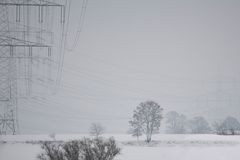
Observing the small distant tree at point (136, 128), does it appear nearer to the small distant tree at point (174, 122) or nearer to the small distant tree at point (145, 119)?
the small distant tree at point (145, 119)

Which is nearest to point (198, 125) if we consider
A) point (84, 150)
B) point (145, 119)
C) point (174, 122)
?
point (174, 122)

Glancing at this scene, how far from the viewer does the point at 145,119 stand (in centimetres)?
7912

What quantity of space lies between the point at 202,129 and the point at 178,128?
743 cm

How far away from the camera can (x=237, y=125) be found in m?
137

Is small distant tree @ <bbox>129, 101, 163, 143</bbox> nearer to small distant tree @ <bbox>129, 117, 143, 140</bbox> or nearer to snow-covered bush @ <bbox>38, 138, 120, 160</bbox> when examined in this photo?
small distant tree @ <bbox>129, 117, 143, 140</bbox>

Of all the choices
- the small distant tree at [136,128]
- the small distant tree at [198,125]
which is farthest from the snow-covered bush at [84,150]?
the small distant tree at [198,125]

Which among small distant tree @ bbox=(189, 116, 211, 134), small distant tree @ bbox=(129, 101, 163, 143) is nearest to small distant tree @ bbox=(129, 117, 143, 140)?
small distant tree @ bbox=(129, 101, 163, 143)

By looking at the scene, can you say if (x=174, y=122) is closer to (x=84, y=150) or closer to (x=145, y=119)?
(x=145, y=119)

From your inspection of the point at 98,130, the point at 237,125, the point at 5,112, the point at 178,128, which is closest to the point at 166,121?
the point at 178,128

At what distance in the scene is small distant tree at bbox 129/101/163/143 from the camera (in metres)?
78.8

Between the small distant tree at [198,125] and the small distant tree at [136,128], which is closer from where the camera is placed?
the small distant tree at [136,128]

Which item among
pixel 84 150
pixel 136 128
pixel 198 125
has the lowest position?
pixel 84 150

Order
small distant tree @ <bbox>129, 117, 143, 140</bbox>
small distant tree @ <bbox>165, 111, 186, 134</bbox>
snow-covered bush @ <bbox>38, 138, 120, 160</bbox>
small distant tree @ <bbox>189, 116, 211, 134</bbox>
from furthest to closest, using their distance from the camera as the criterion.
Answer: small distant tree @ <bbox>165, 111, 186, 134</bbox> → small distant tree @ <bbox>189, 116, 211, 134</bbox> → small distant tree @ <bbox>129, 117, 143, 140</bbox> → snow-covered bush @ <bbox>38, 138, 120, 160</bbox>

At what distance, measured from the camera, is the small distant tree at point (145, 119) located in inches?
3103
